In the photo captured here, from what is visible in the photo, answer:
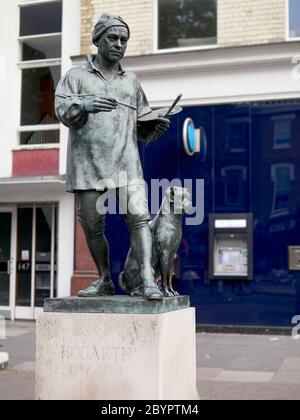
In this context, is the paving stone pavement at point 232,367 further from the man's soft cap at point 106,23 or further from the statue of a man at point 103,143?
the man's soft cap at point 106,23

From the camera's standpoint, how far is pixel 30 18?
1518cm

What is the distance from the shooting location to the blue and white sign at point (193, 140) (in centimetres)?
1255

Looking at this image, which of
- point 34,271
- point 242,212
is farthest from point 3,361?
point 34,271

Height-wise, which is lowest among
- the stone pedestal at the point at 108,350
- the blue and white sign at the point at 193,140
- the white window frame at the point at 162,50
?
the stone pedestal at the point at 108,350

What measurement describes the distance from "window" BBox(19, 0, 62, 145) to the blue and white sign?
341cm

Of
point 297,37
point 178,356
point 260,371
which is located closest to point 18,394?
point 178,356

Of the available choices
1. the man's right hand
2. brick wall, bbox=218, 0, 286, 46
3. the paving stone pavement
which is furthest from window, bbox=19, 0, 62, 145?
the man's right hand

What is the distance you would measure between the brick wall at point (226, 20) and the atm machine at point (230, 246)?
342 cm

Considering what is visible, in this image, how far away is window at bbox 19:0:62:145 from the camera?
1480 cm

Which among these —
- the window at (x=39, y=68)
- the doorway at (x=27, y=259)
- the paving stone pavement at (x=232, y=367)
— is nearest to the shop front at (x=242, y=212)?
the paving stone pavement at (x=232, y=367)

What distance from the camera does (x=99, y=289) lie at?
18.2ft

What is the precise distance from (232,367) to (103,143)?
5.03m

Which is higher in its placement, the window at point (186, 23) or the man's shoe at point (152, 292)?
the window at point (186, 23)

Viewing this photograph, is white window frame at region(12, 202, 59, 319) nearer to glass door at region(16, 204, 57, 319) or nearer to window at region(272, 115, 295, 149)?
glass door at region(16, 204, 57, 319)
